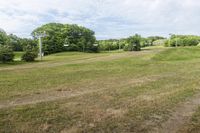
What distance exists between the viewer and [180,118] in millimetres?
5656

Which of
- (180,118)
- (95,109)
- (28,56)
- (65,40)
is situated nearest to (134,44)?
(65,40)

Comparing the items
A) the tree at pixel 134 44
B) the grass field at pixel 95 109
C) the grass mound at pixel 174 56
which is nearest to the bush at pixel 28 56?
the grass mound at pixel 174 56

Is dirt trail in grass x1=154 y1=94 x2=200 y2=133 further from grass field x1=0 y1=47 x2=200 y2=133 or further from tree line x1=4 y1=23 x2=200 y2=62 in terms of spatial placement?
tree line x1=4 y1=23 x2=200 y2=62

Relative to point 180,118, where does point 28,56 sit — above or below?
above

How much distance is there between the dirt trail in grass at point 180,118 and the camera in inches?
192

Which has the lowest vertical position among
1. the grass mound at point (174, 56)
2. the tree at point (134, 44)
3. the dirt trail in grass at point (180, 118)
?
the dirt trail in grass at point (180, 118)

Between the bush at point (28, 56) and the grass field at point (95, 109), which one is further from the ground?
the bush at point (28, 56)

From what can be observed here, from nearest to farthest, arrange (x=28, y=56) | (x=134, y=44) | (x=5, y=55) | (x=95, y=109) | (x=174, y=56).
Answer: (x=95, y=109) < (x=5, y=55) < (x=28, y=56) < (x=174, y=56) < (x=134, y=44)

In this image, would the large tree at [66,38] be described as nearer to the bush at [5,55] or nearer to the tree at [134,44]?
the tree at [134,44]

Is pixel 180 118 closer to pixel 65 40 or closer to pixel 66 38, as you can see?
pixel 65 40

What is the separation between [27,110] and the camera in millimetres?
6441

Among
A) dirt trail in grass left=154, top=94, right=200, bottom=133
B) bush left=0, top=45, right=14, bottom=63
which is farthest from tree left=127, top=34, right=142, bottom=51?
dirt trail in grass left=154, top=94, right=200, bottom=133

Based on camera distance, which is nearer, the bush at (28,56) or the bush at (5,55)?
the bush at (5,55)

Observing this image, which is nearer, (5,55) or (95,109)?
(95,109)
